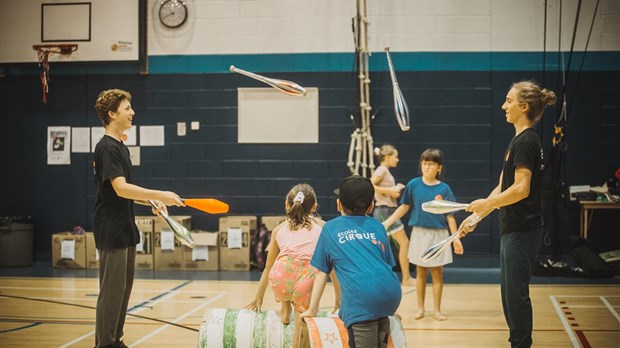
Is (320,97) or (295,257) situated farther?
(320,97)

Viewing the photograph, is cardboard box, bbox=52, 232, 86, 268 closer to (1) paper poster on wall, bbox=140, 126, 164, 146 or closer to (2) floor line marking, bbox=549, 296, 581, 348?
(1) paper poster on wall, bbox=140, 126, 164, 146

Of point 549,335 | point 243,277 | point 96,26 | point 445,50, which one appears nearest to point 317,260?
point 549,335

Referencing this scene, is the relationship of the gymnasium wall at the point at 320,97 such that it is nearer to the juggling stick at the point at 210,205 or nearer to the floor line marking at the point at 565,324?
the floor line marking at the point at 565,324

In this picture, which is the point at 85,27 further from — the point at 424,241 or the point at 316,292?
the point at 316,292

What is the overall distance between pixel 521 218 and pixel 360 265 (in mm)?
1168

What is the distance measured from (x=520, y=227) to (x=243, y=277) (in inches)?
220

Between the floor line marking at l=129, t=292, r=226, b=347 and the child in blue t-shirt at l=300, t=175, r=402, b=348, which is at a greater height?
the child in blue t-shirt at l=300, t=175, r=402, b=348

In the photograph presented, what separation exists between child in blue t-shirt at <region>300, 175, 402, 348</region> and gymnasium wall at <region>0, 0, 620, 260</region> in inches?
258

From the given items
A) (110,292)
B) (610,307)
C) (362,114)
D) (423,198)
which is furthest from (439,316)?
(362,114)

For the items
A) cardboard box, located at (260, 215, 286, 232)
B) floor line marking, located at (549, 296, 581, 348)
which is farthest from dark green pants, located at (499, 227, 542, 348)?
cardboard box, located at (260, 215, 286, 232)

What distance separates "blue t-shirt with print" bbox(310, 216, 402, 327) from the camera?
3678 millimetres

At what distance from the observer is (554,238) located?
30.7 ft

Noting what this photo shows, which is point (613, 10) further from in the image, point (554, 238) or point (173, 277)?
point (173, 277)

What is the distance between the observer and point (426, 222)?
6656 millimetres
